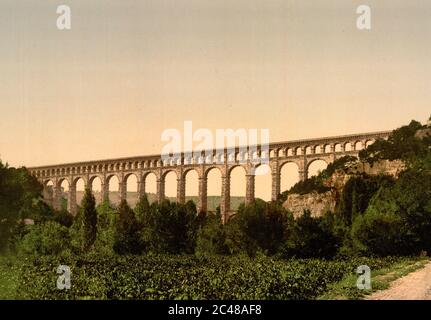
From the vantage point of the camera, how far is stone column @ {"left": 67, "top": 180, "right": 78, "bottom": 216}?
88.1 m

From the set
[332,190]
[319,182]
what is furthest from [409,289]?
[319,182]

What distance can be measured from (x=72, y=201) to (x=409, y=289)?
7405 cm

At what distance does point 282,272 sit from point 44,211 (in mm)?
55931

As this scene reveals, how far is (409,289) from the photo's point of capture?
1914cm

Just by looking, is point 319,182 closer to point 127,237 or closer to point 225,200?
point 225,200

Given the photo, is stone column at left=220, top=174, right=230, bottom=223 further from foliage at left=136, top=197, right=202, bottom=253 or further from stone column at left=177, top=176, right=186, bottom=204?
foliage at left=136, top=197, right=202, bottom=253

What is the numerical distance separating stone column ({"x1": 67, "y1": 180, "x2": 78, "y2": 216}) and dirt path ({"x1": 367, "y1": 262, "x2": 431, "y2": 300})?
68.3 meters

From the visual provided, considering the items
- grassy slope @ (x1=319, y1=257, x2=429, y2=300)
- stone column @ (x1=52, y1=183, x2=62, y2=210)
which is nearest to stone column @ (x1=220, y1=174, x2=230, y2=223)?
stone column @ (x1=52, y1=183, x2=62, y2=210)

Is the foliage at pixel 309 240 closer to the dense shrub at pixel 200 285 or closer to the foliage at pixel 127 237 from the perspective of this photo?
the dense shrub at pixel 200 285

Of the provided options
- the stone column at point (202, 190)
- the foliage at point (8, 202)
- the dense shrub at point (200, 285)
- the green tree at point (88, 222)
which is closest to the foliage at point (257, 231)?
the dense shrub at point (200, 285)

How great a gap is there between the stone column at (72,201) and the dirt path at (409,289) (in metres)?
68.3

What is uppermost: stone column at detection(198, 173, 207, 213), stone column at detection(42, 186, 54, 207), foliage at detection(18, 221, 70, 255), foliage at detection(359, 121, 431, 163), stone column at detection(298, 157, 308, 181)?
foliage at detection(359, 121, 431, 163)

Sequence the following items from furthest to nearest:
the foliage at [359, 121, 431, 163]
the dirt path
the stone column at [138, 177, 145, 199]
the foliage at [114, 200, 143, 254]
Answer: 1. the stone column at [138, 177, 145, 199]
2. the foliage at [359, 121, 431, 163]
3. the foliage at [114, 200, 143, 254]
4. the dirt path

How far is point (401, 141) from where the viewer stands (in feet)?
219
